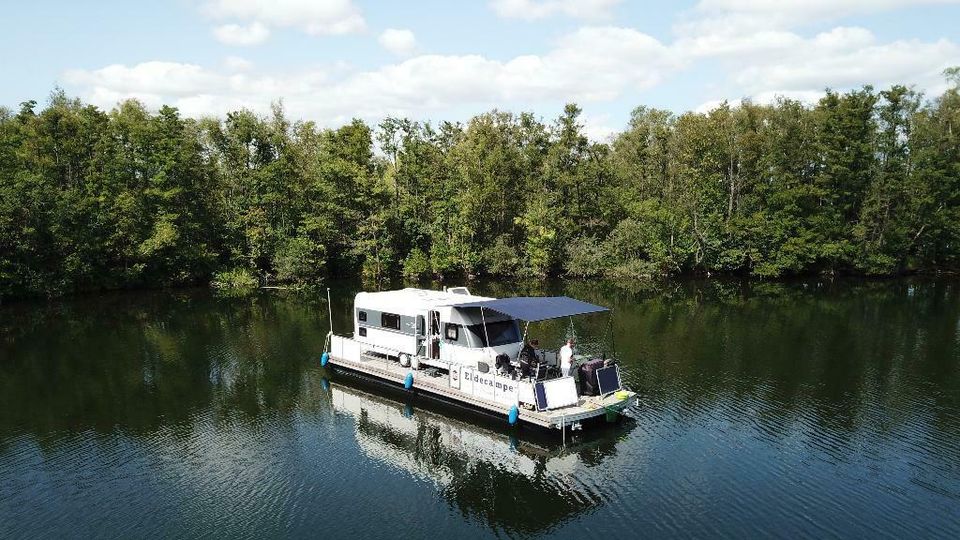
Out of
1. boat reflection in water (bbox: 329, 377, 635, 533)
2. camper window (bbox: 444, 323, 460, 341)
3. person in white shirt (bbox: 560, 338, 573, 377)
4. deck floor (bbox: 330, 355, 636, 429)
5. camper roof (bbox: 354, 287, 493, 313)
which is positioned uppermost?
camper roof (bbox: 354, 287, 493, 313)

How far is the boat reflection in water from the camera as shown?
16234mm

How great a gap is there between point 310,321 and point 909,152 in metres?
56.8

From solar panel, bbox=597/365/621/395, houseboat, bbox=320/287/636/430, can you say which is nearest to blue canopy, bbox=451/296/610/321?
houseboat, bbox=320/287/636/430

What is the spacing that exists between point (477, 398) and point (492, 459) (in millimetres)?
2999

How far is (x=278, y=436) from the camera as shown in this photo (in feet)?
68.3

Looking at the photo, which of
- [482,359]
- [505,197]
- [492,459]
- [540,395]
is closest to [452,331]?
[482,359]

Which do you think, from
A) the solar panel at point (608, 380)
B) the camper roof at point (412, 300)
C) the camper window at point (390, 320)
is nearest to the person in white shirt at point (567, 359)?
the solar panel at point (608, 380)

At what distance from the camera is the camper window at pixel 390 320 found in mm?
26016

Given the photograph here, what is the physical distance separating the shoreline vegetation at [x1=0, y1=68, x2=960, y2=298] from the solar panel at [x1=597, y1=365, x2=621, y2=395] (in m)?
36.4

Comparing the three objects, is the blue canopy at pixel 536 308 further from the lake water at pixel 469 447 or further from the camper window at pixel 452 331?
the lake water at pixel 469 447

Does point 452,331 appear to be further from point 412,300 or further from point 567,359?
point 567,359

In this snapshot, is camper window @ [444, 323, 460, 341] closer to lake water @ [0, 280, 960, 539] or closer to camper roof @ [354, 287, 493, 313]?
camper roof @ [354, 287, 493, 313]

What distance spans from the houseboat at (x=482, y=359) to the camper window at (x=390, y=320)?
1.7 inches

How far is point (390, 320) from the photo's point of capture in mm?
26344
